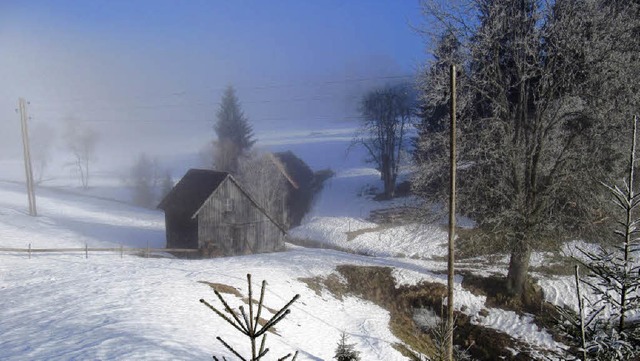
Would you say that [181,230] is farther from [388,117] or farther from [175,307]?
[388,117]

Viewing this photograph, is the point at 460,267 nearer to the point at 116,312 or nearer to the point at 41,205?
the point at 116,312

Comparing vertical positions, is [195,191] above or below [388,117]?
below

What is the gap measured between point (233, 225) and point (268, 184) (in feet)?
46.8

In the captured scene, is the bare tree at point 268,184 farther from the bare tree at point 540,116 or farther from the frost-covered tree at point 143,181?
the bare tree at point 540,116

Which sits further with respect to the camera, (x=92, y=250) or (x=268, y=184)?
(x=268, y=184)

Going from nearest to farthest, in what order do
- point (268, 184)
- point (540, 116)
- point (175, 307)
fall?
point (175, 307) < point (540, 116) < point (268, 184)

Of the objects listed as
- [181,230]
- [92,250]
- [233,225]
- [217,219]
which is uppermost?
[217,219]

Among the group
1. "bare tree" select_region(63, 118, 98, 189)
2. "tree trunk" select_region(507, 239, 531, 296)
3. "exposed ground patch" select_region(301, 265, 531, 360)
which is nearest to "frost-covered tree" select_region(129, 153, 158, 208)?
"bare tree" select_region(63, 118, 98, 189)

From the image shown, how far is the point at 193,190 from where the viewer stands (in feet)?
112

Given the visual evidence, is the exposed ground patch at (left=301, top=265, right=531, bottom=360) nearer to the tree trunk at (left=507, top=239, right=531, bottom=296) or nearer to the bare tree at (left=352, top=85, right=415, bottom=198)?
the tree trunk at (left=507, top=239, right=531, bottom=296)

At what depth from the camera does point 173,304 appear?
14.0 meters

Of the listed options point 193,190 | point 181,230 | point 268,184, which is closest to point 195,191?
point 193,190

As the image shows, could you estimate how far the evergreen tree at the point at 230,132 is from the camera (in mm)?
60438

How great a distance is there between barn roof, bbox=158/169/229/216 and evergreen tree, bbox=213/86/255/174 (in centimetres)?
2439
